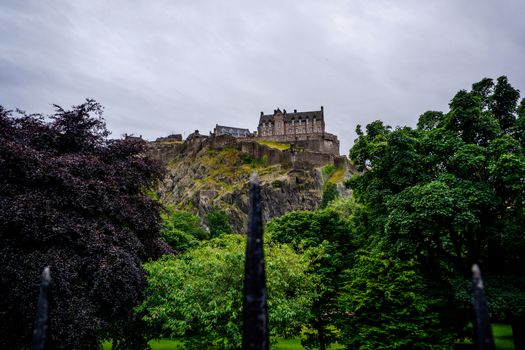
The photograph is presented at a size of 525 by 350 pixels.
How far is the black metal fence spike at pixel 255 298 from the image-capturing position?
512 centimetres

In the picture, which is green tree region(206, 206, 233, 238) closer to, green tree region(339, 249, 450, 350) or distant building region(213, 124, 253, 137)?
→ green tree region(339, 249, 450, 350)

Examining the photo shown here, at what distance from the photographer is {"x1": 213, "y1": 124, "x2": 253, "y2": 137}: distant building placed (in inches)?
5069

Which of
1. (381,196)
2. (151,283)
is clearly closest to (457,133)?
(381,196)

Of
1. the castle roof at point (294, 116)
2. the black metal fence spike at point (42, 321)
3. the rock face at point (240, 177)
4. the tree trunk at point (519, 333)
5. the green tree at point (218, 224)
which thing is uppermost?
the castle roof at point (294, 116)

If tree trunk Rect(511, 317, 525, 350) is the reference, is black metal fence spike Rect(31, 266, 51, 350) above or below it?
above

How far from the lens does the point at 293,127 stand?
11944 cm

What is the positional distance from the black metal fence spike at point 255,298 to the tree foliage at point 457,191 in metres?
13.1

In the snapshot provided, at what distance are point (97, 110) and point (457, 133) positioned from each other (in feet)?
58.8

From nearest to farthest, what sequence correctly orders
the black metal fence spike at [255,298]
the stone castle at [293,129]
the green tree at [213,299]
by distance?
the black metal fence spike at [255,298] < the green tree at [213,299] < the stone castle at [293,129]

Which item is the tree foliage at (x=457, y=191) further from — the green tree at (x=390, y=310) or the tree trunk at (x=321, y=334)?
the tree trunk at (x=321, y=334)

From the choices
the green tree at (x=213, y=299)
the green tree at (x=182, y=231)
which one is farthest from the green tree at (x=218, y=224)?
the green tree at (x=213, y=299)

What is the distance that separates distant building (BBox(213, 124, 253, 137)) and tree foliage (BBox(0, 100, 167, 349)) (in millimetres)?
110649

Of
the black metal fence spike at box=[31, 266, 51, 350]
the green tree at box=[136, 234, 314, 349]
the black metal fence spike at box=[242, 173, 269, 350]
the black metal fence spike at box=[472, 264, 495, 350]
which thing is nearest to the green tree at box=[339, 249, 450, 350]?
the green tree at box=[136, 234, 314, 349]

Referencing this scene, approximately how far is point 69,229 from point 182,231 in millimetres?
32469
